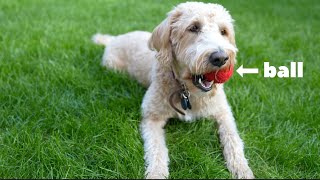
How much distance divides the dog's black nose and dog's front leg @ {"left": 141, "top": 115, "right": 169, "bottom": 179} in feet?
2.77

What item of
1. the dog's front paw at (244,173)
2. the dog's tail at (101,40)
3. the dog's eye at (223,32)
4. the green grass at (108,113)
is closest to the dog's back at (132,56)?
the green grass at (108,113)

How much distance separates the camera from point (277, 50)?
250 inches

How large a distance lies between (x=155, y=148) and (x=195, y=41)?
3.04 ft

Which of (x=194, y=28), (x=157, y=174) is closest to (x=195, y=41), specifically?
(x=194, y=28)

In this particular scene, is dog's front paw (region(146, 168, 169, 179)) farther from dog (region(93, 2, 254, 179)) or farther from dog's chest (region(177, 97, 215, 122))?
dog's chest (region(177, 97, 215, 122))

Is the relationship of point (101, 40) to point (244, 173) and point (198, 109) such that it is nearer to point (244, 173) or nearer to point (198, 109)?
point (198, 109)

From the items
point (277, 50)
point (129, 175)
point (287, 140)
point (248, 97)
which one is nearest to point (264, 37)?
point (277, 50)

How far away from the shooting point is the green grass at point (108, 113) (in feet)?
11.1

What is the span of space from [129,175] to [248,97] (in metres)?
1.89

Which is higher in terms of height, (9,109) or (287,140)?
(9,109)

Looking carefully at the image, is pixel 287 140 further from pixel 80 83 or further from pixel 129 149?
pixel 80 83

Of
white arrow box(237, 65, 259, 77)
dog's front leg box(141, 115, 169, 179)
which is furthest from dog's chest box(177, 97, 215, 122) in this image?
white arrow box(237, 65, 259, 77)

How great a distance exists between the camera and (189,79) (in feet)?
12.0

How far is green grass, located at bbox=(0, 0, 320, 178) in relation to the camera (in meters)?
3.37
